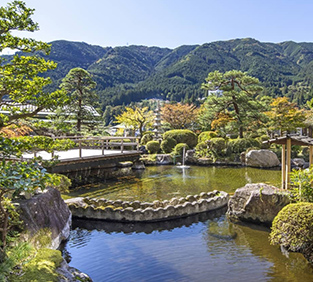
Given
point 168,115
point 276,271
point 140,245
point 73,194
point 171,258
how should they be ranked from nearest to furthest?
point 276,271 → point 171,258 → point 140,245 → point 73,194 → point 168,115

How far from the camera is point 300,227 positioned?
6.64m

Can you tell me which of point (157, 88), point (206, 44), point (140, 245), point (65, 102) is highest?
point (206, 44)

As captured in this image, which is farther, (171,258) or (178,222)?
(178,222)

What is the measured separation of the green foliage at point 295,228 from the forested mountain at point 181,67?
58494 mm

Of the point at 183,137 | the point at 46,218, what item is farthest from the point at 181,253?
the point at 183,137

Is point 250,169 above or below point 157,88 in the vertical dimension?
below

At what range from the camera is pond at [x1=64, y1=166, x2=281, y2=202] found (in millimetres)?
13359

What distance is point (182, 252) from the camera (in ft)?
24.1

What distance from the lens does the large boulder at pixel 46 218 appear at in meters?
6.37

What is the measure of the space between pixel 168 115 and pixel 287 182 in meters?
24.4

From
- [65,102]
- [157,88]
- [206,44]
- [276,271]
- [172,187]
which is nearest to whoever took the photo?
[65,102]

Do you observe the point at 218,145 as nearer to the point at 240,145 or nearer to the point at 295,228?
the point at 240,145

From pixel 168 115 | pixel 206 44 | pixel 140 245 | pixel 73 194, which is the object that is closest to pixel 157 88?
pixel 206 44

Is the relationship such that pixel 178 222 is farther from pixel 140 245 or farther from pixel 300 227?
pixel 300 227
